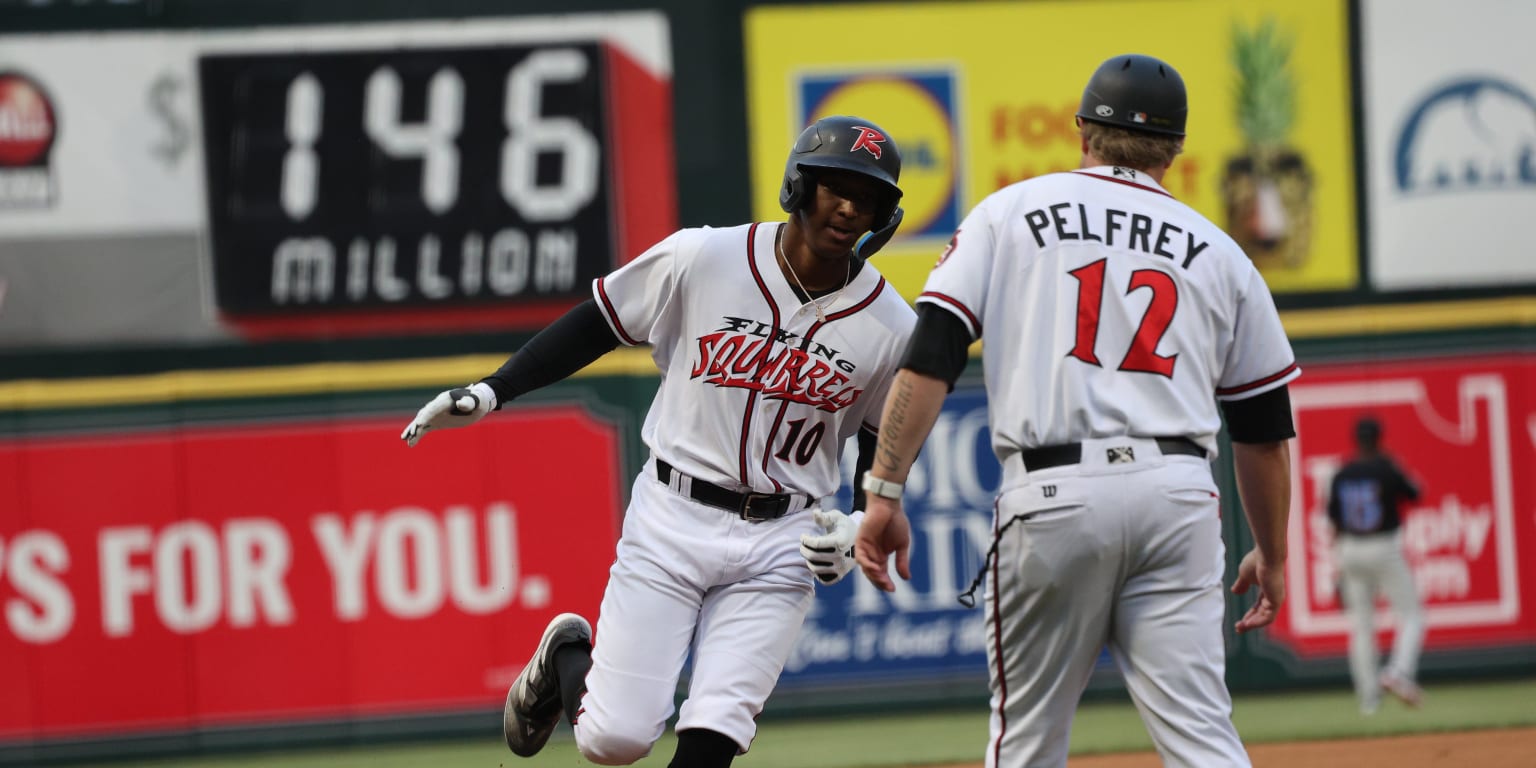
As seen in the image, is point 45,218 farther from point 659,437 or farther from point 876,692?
point 659,437

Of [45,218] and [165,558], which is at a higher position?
[45,218]

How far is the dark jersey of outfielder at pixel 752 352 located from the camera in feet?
13.8

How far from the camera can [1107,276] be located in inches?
138

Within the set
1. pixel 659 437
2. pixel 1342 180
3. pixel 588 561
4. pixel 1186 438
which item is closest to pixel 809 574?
pixel 659 437

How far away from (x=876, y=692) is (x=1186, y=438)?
268 inches

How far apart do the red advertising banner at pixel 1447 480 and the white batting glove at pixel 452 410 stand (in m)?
7.22

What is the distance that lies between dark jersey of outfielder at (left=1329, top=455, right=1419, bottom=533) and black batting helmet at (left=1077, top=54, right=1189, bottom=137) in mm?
6381

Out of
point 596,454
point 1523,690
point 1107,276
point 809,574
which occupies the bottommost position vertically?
point 1523,690

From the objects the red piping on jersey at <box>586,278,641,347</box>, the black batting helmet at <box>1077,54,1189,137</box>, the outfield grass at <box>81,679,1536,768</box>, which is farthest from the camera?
the outfield grass at <box>81,679,1536,768</box>

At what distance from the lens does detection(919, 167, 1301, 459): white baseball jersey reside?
3.48 meters

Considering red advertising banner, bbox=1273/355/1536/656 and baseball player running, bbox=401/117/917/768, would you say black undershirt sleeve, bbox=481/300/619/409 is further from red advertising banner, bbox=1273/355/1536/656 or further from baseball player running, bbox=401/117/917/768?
red advertising banner, bbox=1273/355/1536/656

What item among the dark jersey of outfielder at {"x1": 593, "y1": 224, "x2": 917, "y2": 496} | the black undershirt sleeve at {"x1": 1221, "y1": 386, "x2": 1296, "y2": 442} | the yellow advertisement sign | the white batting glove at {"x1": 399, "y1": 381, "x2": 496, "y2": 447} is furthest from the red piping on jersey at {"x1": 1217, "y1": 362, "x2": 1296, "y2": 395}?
the yellow advertisement sign

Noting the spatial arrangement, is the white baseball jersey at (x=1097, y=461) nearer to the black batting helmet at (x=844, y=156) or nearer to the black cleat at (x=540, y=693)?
the black batting helmet at (x=844, y=156)

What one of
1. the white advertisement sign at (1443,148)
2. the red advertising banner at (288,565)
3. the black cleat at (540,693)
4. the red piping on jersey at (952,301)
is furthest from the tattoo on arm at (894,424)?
the white advertisement sign at (1443,148)
